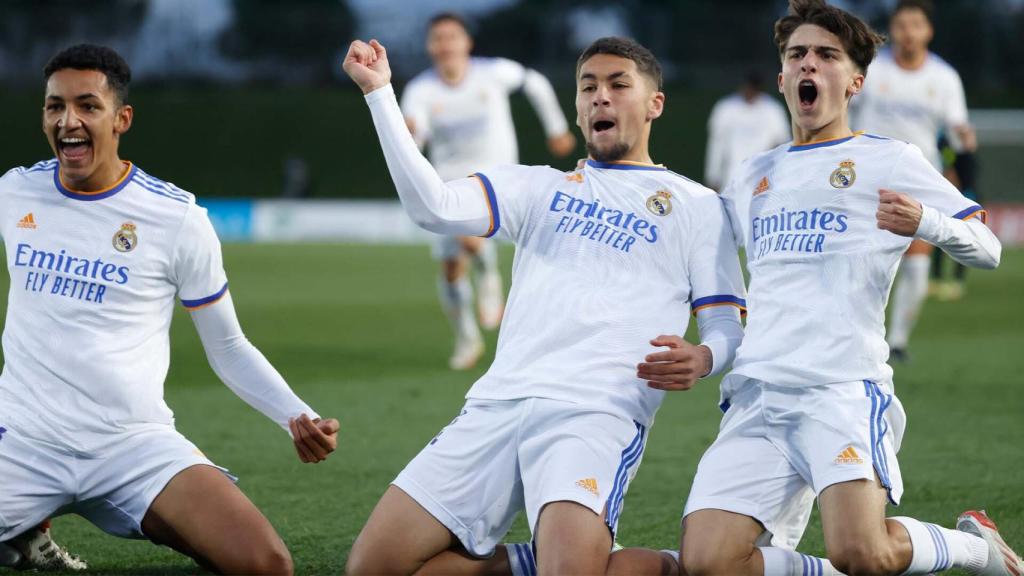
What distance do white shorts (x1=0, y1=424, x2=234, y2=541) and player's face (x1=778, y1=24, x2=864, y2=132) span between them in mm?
2182

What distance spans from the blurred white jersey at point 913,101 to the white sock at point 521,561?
5.99 m

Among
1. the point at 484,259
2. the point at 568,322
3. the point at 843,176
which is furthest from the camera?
the point at 484,259

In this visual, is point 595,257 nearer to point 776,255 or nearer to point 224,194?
point 776,255

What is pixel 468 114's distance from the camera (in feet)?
34.3


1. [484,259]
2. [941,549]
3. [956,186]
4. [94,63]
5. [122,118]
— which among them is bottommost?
[941,549]

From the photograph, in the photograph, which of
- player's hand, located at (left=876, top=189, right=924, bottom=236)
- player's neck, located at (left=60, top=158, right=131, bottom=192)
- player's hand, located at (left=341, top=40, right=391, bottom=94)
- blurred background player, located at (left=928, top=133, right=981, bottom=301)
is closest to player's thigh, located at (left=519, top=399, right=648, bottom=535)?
player's hand, located at (left=876, top=189, right=924, bottom=236)

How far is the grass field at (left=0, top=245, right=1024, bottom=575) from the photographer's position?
207 inches

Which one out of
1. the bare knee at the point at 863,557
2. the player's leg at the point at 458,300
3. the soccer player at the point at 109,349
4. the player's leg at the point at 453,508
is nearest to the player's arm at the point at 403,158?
the player's leg at the point at 453,508

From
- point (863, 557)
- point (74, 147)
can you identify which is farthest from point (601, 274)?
point (74, 147)

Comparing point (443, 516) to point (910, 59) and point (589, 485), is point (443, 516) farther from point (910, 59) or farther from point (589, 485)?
point (910, 59)

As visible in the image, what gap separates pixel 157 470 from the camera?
4.32 metres

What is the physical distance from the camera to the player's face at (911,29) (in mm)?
9148

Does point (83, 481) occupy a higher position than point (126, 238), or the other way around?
point (126, 238)

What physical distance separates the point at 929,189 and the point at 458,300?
5611 millimetres
